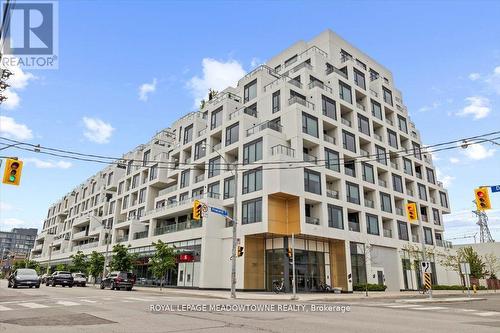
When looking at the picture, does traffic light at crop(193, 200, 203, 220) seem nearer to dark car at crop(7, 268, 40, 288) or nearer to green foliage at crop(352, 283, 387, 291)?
dark car at crop(7, 268, 40, 288)

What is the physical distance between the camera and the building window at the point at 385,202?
47.3m

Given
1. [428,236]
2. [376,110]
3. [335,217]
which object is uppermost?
[376,110]

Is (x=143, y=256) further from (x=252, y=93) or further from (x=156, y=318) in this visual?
(x=156, y=318)

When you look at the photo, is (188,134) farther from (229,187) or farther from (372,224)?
(372,224)

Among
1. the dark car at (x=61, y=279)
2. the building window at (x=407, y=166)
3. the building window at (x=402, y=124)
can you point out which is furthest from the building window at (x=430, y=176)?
the dark car at (x=61, y=279)

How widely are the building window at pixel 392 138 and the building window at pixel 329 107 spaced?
12.7m

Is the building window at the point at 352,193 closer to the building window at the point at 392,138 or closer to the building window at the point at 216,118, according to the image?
the building window at the point at 392,138

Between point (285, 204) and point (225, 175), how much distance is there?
8214 mm

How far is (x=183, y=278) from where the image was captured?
135ft

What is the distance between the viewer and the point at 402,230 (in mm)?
49531

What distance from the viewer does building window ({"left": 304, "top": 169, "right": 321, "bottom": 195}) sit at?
3797cm

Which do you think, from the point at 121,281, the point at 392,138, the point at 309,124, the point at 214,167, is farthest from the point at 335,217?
the point at 121,281

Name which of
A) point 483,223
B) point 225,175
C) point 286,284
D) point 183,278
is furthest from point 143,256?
point 483,223

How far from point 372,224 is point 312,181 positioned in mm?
11541
